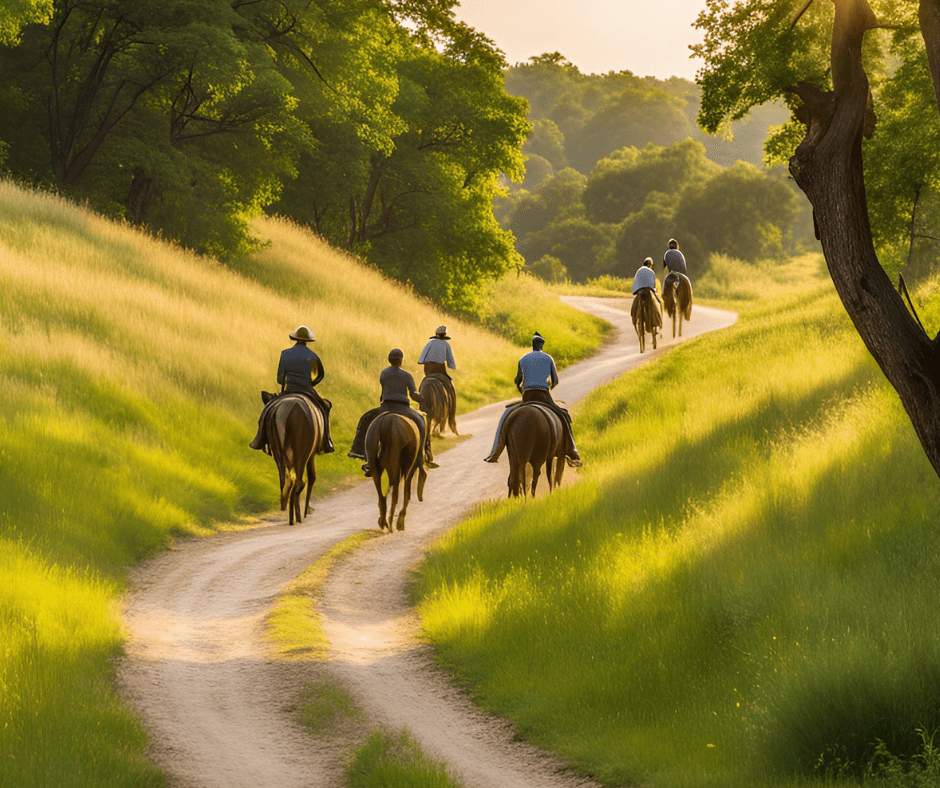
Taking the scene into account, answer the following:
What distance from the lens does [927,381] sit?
8.90 meters

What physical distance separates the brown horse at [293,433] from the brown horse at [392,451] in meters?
1.20

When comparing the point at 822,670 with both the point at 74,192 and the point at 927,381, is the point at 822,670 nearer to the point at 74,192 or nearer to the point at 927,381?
the point at 927,381

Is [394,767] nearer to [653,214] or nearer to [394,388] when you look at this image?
[394,388]

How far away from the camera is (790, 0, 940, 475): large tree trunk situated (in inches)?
353

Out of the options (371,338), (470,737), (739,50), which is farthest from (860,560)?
(371,338)

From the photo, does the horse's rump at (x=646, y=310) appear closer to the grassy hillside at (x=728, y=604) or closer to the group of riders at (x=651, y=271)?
the group of riders at (x=651, y=271)

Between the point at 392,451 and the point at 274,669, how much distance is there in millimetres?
6828

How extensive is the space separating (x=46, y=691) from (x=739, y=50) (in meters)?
11.2

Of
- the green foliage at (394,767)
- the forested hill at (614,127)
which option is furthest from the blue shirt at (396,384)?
the forested hill at (614,127)

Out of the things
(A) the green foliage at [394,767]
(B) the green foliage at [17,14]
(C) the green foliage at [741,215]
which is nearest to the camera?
(A) the green foliage at [394,767]

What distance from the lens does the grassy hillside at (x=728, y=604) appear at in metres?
8.20

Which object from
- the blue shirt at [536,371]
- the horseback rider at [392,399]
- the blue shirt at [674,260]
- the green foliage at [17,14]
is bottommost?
the horseback rider at [392,399]

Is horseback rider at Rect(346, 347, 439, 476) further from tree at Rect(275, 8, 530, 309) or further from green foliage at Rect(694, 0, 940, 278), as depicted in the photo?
tree at Rect(275, 8, 530, 309)

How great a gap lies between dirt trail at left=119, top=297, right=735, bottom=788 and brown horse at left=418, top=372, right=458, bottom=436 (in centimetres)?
495
